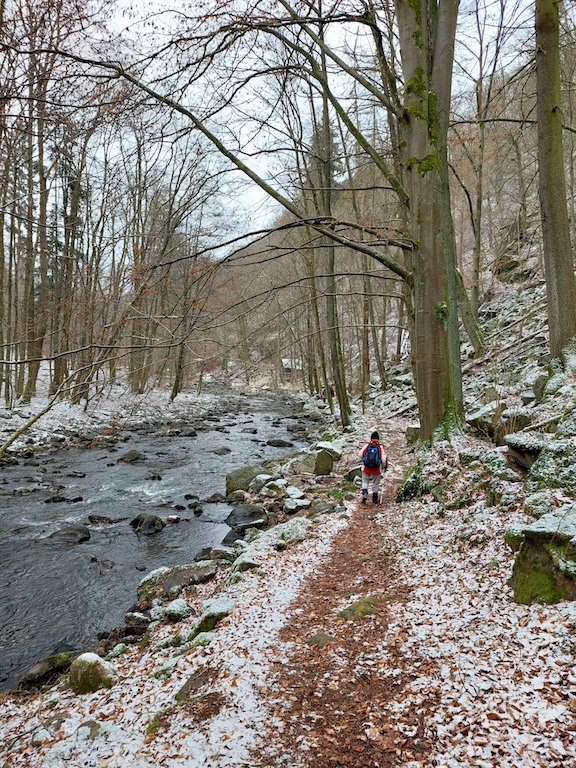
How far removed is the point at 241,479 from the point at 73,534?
13.6 ft

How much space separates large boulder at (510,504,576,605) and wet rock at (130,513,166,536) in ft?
23.2

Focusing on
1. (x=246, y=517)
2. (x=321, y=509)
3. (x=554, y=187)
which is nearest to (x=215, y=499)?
(x=246, y=517)

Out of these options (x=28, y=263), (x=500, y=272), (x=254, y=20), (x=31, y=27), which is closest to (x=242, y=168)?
(x=254, y=20)

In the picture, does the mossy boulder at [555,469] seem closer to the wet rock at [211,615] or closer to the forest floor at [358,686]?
the forest floor at [358,686]

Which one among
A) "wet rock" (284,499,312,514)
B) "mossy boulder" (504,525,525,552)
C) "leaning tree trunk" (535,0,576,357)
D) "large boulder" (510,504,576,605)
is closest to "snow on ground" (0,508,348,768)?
"large boulder" (510,504,576,605)

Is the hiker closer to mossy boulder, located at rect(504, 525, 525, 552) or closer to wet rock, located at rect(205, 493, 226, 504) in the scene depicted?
mossy boulder, located at rect(504, 525, 525, 552)

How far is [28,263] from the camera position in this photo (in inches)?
741

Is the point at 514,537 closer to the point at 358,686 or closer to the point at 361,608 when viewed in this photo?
the point at 361,608

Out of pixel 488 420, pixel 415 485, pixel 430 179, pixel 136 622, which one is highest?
pixel 430 179

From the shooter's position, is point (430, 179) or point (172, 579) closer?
point (172, 579)

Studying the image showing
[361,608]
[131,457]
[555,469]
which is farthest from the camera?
[131,457]

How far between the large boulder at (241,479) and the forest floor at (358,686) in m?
6.05

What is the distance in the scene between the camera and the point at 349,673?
3447 mm

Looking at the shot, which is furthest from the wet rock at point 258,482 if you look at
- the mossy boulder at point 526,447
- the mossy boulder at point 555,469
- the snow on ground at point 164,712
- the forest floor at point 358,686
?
the mossy boulder at point 555,469
